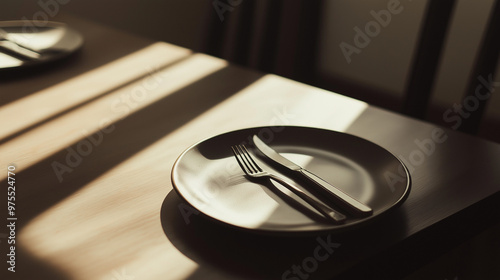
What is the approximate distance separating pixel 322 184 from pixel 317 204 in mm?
32

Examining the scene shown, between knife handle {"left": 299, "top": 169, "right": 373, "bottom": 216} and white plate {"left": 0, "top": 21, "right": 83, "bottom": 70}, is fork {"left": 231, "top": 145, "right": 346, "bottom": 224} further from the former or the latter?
white plate {"left": 0, "top": 21, "right": 83, "bottom": 70}

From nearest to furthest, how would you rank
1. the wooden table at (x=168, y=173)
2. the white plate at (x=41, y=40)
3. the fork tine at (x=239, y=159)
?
the wooden table at (x=168, y=173) → the fork tine at (x=239, y=159) → the white plate at (x=41, y=40)

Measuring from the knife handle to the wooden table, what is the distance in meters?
0.03

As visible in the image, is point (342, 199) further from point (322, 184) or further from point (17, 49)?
point (17, 49)

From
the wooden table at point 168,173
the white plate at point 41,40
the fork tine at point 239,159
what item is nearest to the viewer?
the wooden table at point 168,173

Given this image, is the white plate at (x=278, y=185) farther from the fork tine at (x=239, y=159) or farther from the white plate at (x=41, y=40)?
the white plate at (x=41, y=40)

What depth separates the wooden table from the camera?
491mm

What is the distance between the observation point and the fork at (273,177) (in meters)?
0.50

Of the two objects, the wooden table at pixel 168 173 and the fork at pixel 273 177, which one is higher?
the fork at pixel 273 177

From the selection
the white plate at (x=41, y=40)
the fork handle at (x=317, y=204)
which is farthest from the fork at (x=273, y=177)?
the white plate at (x=41, y=40)

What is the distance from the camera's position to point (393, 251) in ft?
1.69

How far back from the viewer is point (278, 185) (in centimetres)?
59

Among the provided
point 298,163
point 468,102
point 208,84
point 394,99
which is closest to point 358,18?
point 394,99

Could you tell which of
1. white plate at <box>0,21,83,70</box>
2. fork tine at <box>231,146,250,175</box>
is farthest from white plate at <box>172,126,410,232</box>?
white plate at <box>0,21,83,70</box>
